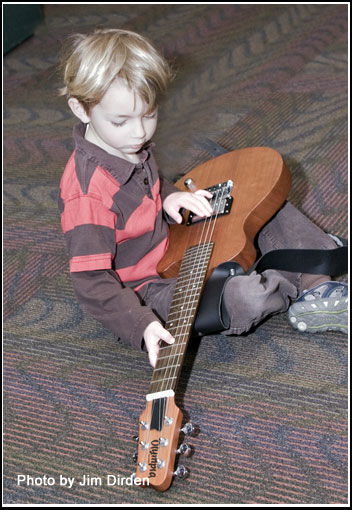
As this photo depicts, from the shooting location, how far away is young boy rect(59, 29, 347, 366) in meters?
1.06

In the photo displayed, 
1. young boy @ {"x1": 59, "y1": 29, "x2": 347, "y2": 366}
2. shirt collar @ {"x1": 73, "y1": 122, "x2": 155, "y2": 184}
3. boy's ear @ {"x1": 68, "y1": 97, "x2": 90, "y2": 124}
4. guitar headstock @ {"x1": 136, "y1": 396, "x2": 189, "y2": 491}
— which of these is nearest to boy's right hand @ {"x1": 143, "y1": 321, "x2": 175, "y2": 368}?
young boy @ {"x1": 59, "y1": 29, "x2": 347, "y2": 366}

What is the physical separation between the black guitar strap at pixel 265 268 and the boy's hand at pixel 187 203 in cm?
16

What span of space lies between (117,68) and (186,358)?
58 centimetres

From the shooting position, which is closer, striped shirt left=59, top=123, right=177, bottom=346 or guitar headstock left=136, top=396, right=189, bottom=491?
guitar headstock left=136, top=396, right=189, bottom=491

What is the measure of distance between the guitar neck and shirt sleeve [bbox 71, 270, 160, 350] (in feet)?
0.17

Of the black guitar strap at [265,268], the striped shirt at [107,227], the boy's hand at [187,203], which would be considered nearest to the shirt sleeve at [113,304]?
the striped shirt at [107,227]

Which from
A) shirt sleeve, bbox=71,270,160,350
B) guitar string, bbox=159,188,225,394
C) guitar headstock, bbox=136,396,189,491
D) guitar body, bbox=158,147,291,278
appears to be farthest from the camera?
guitar body, bbox=158,147,291,278

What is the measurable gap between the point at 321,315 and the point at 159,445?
46 centimetres

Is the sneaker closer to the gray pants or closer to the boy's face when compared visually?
the gray pants

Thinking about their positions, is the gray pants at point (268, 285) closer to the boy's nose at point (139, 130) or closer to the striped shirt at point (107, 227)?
the striped shirt at point (107, 227)

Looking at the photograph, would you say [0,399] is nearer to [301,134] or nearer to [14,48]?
[301,134]

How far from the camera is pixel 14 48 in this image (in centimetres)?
284

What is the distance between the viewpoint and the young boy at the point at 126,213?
41.6 inches

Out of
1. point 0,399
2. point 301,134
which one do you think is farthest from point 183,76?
point 0,399
